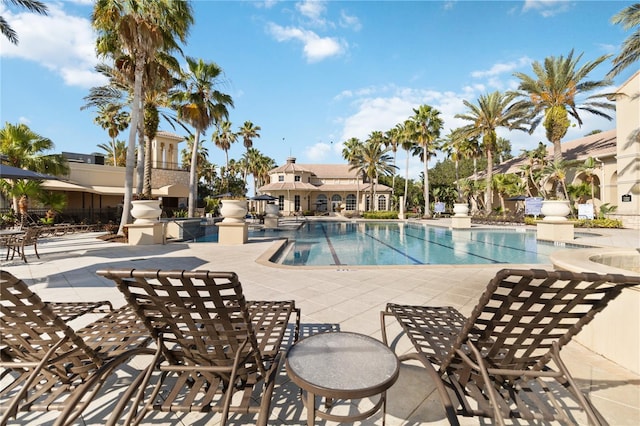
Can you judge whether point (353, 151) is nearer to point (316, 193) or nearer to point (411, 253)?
point (316, 193)

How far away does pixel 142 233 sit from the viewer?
10.6 metres

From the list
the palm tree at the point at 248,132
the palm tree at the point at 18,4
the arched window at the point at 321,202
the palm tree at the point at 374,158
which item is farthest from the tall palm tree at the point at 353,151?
the palm tree at the point at 18,4

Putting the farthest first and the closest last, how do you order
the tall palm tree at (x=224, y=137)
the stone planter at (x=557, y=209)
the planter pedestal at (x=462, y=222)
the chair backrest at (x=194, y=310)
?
the tall palm tree at (x=224, y=137)
the planter pedestal at (x=462, y=222)
the stone planter at (x=557, y=209)
the chair backrest at (x=194, y=310)

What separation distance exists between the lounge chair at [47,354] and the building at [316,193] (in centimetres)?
3675

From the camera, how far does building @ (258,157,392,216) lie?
130ft

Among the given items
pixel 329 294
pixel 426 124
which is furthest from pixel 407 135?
pixel 329 294

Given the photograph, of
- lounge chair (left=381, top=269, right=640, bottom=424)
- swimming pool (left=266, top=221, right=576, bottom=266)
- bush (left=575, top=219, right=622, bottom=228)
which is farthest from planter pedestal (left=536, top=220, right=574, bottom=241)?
lounge chair (left=381, top=269, right=640, bottom=424)

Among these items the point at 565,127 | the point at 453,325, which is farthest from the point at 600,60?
the point at 453,325

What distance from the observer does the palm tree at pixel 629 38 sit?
14695 mm

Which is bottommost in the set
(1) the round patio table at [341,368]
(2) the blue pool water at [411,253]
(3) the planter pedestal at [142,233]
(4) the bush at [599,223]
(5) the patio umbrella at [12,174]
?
(2) the blue pool water at [411,253]

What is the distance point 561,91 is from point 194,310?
29.4 meters

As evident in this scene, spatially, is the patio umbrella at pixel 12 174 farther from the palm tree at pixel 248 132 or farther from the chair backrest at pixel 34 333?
the palm tree at pixel 248 132

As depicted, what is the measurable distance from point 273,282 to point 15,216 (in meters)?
19.4

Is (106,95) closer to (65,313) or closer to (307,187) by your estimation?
(65,313)
